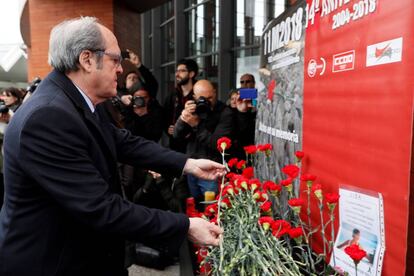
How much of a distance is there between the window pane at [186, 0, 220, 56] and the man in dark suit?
750 cm

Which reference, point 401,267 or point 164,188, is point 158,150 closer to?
point 401,267

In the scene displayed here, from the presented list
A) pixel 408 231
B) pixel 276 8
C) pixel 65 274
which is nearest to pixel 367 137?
pixel 408 231

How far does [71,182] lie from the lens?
1396mm

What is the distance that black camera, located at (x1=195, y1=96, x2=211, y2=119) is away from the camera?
3553 millimetres

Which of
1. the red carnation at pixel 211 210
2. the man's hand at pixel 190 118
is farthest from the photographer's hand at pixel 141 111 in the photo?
the red carnation at pixel 211 210

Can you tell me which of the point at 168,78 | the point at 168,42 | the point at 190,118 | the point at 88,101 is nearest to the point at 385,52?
the point at 88,101

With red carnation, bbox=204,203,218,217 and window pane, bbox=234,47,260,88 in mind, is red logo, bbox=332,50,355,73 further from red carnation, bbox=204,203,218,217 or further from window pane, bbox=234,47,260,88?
window pane, bbox=234,47,260,88

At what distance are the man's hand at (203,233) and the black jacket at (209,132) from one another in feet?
6.42

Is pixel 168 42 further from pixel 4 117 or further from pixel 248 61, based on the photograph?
pixel 4 117

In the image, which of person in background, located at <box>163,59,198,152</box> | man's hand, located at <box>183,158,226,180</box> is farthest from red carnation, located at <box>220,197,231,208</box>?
person in background, located at <box>163,59,198,152</box>

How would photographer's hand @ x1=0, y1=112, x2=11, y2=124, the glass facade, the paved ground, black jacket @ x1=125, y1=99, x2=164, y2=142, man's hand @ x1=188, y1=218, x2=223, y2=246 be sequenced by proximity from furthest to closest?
the glass facade → photographer's hand @ x1=0, y1=112, x2=11, y2=124 → black jacket @ x1=125, y1=99, x2=164, y2=142 → the paved ground → man's hand @ x1=188, y1=218, x2=223, y2=246

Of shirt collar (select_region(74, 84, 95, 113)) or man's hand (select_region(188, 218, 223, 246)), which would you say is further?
shirt collar (select_region(74, 84, 95, 113))

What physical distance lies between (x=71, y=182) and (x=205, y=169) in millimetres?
775

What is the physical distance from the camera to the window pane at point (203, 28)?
355 inches
